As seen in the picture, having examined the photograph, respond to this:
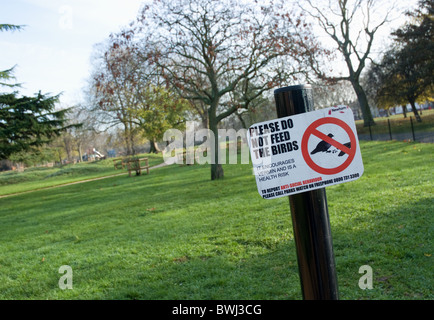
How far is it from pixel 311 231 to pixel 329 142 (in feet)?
1.10

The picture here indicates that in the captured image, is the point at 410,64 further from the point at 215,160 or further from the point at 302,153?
the point at 302,153

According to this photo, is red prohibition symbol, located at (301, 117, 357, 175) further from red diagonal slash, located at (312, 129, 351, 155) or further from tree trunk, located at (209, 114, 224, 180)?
tree trunk, located at (209, 114, 224, 180)

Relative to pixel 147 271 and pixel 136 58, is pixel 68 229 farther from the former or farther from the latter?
pixel 136 58

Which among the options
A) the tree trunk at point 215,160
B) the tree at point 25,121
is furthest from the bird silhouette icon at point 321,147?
the tree at point 25,121

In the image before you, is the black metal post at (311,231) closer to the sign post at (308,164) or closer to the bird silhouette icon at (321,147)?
the sign post at (308,164)

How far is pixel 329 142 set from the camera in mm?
1391

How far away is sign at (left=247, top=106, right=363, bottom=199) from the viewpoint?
4.52 ft

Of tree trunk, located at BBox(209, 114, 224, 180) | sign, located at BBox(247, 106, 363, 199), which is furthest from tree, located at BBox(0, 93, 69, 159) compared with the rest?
sign, located at BBox(247, 106, 363, 199)

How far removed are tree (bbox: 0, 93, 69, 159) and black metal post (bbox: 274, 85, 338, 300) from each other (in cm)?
2311

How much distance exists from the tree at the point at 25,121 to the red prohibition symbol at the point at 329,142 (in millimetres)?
23163

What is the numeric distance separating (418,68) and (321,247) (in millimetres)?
34744

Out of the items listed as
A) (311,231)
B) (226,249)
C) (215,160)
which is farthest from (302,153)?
(215,160)
